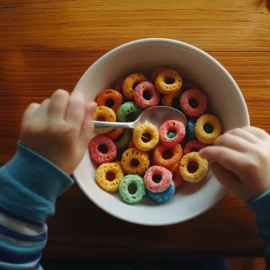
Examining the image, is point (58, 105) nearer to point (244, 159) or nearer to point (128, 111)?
point (128, 111)

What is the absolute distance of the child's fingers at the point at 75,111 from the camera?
0.54 meters

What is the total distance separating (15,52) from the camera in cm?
67

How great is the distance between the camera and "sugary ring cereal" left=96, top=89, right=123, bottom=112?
2.04 feet

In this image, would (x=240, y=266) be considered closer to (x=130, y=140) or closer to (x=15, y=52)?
(x=130, y=140)

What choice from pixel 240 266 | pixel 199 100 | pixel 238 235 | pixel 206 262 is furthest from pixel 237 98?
pixel 240 266

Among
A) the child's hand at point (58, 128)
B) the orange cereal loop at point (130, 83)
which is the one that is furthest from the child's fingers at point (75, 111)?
the orange cereal loop at point (130, 83)

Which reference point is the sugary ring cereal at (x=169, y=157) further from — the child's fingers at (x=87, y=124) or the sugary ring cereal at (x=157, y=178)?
the child's fingers at (x=87, y=124)

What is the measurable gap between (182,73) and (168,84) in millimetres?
27

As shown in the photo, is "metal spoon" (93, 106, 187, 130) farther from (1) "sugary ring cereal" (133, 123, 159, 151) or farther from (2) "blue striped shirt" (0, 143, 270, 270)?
(2) "blue striped shirt" (0, 143, 270, 270)

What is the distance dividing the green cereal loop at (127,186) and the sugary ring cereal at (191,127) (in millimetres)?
95

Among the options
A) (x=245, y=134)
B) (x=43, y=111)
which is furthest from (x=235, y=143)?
(x=43, y=111)

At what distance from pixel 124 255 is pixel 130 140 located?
0.16 m

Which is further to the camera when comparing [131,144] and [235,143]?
[131,144]

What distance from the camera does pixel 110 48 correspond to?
0.65m
